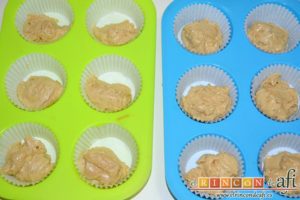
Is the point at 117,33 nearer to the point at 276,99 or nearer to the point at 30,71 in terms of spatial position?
the point at 30,71

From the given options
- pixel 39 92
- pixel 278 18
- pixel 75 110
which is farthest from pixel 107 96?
pixel 278 18

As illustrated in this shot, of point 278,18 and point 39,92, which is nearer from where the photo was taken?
point 39,92

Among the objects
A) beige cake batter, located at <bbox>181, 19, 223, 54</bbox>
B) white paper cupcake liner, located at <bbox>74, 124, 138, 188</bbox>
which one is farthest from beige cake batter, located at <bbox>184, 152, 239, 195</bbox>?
beige cake batter, located at <bbox>181, 19, 223, 54</bbox>

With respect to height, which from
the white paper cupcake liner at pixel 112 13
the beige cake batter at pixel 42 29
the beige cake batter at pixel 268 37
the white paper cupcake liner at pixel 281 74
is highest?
the white paper cupcake liner at pixel 112 13

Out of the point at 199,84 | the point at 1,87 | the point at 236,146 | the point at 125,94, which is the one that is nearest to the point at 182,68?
the point at 199,84

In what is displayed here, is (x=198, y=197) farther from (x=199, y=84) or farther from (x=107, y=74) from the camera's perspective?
(x=107, y=74)

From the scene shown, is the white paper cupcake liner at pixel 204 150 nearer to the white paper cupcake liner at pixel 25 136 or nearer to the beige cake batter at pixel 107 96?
the beige cake batter at pixel 107 96

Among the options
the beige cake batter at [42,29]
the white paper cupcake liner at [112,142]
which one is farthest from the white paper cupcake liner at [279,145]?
the beige cake batter at [42,29]

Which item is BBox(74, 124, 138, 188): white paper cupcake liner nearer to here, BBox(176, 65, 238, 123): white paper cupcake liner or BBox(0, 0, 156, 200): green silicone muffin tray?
BBox(0, 0, 156, 200): green silicone muffin tray
